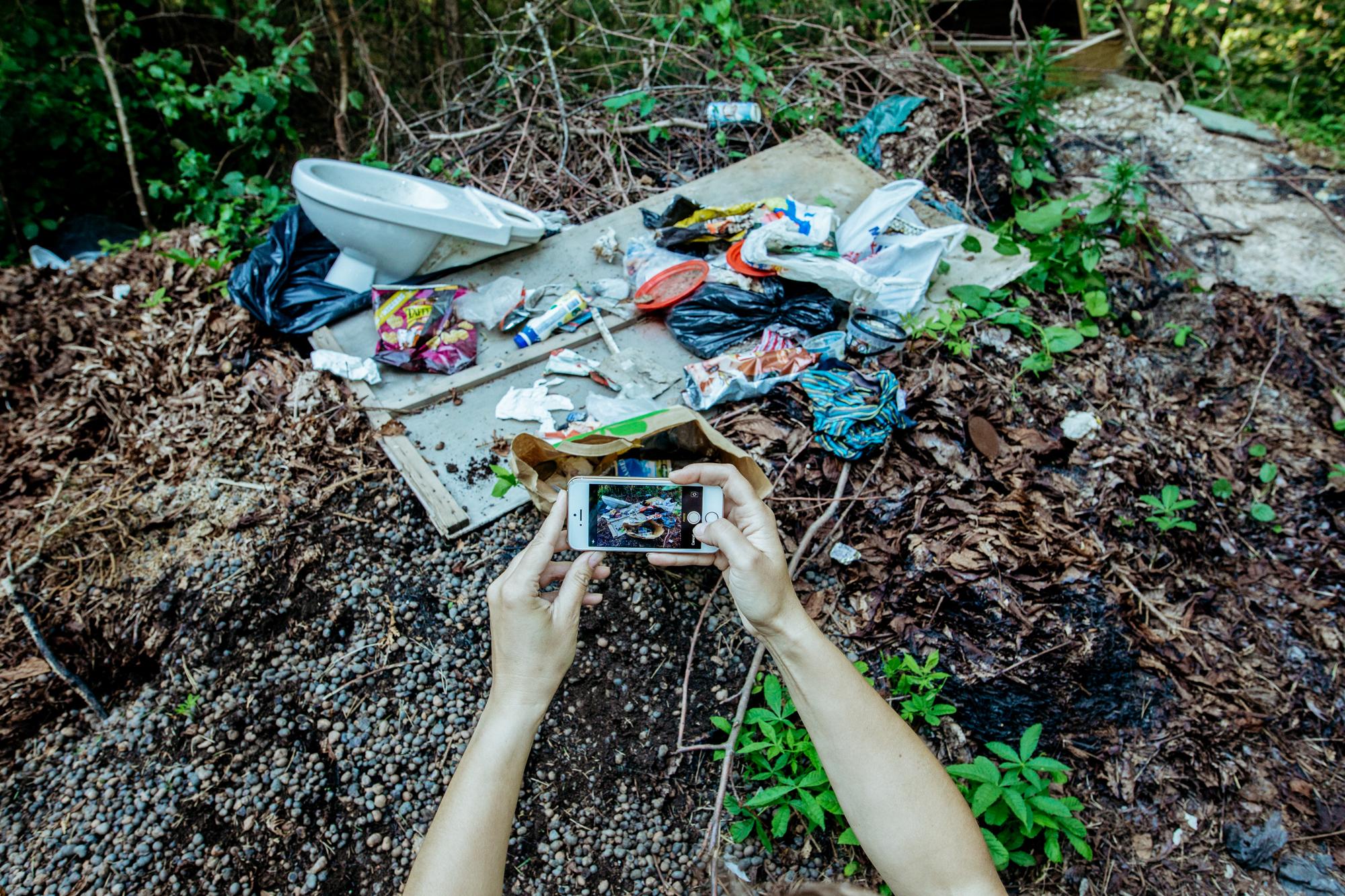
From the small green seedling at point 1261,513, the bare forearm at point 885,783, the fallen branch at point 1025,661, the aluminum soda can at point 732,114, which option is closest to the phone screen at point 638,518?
the bare forearm at point 885,783

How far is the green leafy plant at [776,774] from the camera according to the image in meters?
1.90

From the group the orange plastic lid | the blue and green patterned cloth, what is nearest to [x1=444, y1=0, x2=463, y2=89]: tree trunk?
the orange plastic lid

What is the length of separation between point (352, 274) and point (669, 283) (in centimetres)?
158

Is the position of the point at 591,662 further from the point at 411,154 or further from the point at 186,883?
the point at 411,154

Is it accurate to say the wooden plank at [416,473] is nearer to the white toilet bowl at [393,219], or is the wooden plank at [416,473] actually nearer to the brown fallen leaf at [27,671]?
the white toilet bowl at [393,219]

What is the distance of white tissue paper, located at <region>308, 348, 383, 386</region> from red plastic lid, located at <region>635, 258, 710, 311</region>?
1.27 m

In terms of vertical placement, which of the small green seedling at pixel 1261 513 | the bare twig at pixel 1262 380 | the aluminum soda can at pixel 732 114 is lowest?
the small green seedling at pixel 1261 513

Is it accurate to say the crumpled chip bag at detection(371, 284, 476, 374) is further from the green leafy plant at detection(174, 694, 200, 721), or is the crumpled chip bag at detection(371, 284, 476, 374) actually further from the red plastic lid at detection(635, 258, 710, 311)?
the green leafy plant at detection(174, 694, 200, 721)

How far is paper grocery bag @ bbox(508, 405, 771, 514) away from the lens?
2086 millimetres

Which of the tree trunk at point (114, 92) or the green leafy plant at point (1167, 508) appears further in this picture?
the tree trunk at point (114, 92)

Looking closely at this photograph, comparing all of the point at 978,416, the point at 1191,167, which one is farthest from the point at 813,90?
the point at 978,416

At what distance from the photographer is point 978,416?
275cm

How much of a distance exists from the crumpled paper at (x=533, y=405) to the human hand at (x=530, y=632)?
1429 mm

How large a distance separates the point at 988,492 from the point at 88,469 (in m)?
3.69
